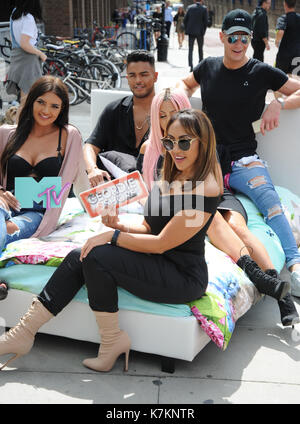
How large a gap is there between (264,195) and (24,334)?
218 centimetres

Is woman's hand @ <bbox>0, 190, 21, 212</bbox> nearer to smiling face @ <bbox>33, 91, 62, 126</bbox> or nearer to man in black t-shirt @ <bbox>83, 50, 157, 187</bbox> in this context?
smiling face @ <bbox>33, 91, 62, 126</bbox>

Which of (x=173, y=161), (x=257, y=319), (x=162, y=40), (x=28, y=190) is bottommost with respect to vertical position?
(x=162, y=40)

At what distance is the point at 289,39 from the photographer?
8.95m

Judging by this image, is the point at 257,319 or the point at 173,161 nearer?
the point at 173,161

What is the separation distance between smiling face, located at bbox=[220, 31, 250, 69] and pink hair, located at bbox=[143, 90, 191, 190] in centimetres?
89

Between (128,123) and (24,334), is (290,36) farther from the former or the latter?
(24,334)

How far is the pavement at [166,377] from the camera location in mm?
3074

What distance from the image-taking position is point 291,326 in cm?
389

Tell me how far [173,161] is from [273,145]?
219 centimetres

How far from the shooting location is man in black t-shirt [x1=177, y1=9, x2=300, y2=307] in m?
4.73

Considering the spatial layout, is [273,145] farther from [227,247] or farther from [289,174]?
[227,247]

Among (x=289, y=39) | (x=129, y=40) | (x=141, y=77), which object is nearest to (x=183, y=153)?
(x=141, y=77)
